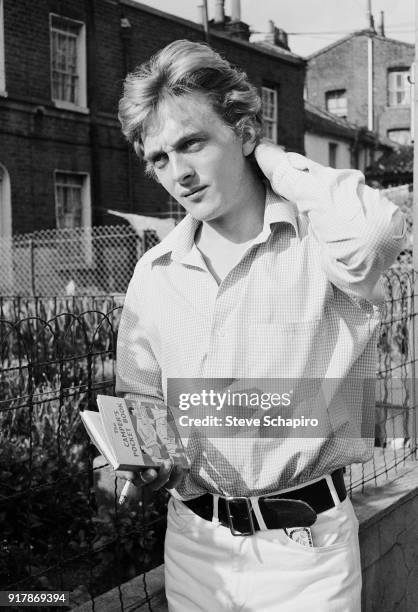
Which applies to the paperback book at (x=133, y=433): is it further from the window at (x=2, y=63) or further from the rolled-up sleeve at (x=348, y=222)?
the window at (x=2, y=63)

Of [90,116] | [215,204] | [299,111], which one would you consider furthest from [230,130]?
[299,111]

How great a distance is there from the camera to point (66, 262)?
15.3 metres

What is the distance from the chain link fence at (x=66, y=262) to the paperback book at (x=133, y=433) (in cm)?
1234

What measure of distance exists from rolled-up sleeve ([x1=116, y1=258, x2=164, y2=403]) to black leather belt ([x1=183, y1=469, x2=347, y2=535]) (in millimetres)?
364

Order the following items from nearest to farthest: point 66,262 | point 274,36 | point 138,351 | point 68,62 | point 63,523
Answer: point 138,351, point 63,523, point 66,262, point 68,62, point 274,36

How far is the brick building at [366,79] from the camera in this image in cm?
3547

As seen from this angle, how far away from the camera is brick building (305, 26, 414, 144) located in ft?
116

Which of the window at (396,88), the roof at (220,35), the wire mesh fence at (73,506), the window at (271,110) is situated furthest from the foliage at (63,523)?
the window at (396,88)

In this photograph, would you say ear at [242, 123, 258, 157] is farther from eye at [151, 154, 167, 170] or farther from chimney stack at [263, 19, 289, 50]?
chimney stack at [263, 19, 289, 50]

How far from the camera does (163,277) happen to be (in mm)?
2023

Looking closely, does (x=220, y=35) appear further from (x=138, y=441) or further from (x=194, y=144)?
(x=138, y=441)

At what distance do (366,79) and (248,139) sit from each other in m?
35.9

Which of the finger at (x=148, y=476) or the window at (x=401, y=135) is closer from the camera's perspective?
the finger at (x=148, y=476)

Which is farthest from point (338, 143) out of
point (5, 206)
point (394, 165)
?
point (5, 206)
